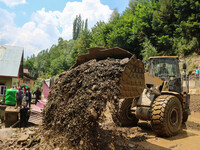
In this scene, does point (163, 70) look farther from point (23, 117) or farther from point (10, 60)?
point (10, 60)

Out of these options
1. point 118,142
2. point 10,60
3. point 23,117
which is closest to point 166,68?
point 118,142

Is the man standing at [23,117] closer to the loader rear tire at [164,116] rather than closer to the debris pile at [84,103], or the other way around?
the debris pile at [84,103]

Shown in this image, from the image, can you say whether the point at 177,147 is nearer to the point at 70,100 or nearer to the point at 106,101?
the point at 106,101

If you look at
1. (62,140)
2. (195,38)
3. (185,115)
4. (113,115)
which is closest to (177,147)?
(113,115)

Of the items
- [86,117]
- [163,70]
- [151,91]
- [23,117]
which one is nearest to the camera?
[86,117]

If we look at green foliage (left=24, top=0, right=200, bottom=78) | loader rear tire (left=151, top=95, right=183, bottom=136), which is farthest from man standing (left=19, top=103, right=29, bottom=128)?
green foliage (left=24, top=0, right=200, bottom=78)

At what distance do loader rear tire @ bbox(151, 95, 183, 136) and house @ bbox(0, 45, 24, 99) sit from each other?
50.0 feet

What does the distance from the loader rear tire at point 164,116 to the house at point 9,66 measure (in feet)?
50.0

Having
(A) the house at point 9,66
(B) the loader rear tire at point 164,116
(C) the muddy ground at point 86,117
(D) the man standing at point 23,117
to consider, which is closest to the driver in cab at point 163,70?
(B) the loader rear tire at point 164,116

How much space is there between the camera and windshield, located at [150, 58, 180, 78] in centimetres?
696

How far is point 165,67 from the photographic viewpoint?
700cm

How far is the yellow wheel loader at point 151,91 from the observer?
389cm

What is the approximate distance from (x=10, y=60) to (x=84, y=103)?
778 inches

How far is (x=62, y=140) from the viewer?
3742 millimetres
